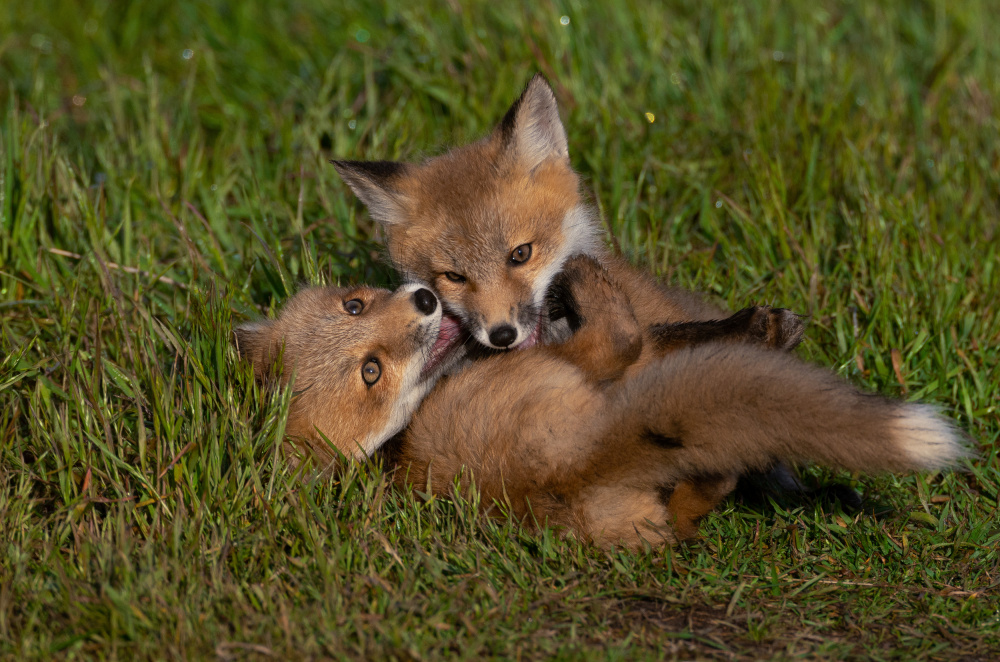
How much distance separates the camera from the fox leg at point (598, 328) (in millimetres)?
3182

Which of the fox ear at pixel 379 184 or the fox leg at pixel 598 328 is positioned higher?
the fox ear at pixel 379 184

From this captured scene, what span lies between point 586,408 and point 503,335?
65 cm

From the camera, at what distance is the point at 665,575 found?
2.82 meters

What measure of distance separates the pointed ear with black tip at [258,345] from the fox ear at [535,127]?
4.25 ft

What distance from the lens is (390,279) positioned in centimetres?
419

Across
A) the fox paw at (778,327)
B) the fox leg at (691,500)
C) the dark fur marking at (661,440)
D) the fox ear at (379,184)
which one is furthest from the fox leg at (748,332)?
the fox ear at (379,184)

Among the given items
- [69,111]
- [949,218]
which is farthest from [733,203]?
[69,111]

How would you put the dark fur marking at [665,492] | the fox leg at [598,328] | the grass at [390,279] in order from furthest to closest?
1. the fox leg at [598,328]
2. the dark fur marking at [665,492]
3. the grass at [390,279]

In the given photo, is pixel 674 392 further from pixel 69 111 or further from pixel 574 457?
pixel 69 111

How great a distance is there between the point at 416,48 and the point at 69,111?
2473 mm

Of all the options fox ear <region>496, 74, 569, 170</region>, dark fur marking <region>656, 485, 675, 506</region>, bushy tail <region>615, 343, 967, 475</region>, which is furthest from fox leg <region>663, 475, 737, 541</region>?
fox ear <region>496, 74, 569, 170</region>

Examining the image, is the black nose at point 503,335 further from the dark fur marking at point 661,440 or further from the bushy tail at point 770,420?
the dark fur marking at point 661,440

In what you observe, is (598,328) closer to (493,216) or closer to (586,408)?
(586,408)

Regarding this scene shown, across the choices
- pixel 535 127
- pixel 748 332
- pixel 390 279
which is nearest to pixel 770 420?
pixel 748 332
